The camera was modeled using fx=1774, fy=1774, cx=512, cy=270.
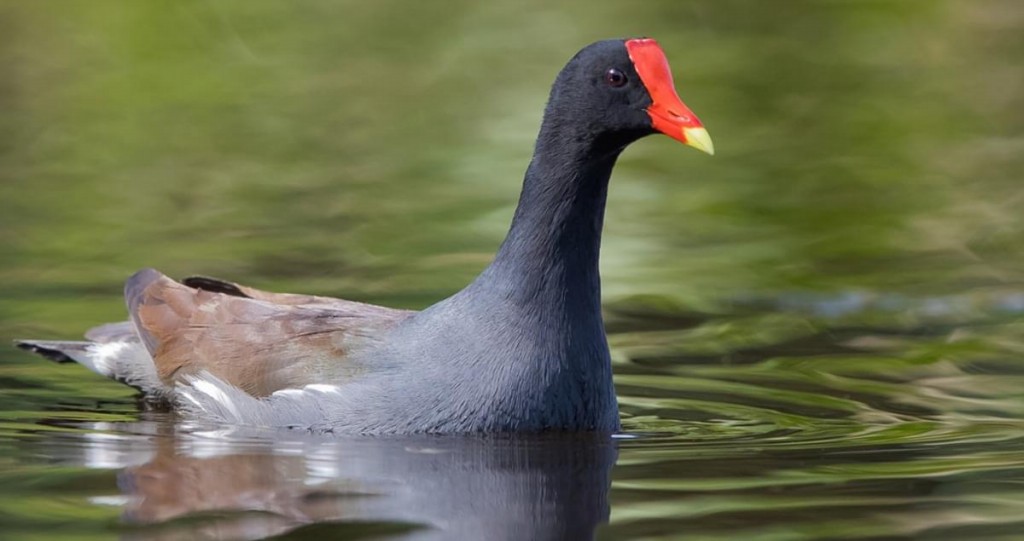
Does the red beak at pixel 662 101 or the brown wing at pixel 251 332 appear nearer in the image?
the red beak at pixel 662 101

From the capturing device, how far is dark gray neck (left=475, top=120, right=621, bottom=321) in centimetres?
633

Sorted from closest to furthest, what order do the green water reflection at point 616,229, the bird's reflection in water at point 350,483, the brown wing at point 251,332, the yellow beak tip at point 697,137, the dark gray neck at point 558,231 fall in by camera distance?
the bird's reflection in water at point 350,483, the green water reflection at point 616,229, the yellow beak tip at point 697,137, the dark gray neck at point 558,231, the brown wing at point 251,332

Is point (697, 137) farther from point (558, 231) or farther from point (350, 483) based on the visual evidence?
point (350, 483)

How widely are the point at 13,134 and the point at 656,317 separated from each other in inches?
242

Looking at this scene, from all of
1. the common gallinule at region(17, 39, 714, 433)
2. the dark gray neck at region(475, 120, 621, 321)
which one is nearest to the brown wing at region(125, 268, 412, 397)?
the common gallinule at region(17, 39, 714, 433)

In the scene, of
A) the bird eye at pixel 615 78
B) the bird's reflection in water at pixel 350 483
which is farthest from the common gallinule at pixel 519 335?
the bird's reflection in water at pixel 350 483

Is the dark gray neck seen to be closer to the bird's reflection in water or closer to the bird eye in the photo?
the bird eye

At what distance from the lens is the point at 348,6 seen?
56.9 ft

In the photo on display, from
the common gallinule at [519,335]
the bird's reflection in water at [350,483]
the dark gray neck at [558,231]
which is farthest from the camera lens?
the dark gray neck at [558,231]

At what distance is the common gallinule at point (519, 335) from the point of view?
617 cm

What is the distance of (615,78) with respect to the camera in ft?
20.5

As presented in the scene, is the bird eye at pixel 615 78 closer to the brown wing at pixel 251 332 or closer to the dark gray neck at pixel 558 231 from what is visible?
the dark gray neck at pixel 558 231

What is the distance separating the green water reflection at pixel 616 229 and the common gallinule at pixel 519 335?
0.24 metres

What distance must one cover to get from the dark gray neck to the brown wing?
0.57 m
